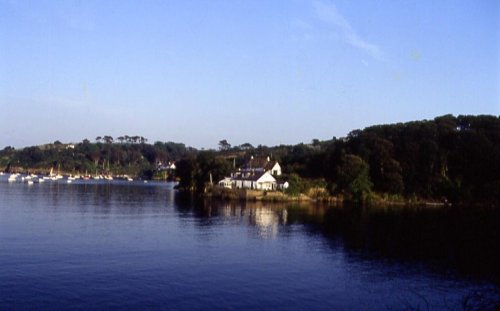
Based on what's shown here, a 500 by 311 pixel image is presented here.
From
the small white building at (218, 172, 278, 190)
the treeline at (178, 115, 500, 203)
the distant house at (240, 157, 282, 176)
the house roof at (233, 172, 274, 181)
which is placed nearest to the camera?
the treeline at (178, 115, 500, 203)

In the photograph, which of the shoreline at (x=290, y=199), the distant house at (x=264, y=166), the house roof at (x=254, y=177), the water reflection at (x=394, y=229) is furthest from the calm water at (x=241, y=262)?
the distant house at (x=264, y=166)

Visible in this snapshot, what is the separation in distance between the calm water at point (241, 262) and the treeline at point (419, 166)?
33.8 meters

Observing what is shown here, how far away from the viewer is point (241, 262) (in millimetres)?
39250

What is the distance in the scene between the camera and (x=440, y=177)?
341ft

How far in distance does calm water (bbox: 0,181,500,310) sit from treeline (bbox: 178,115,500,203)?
3381 centimetres

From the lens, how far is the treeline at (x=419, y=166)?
102 metres

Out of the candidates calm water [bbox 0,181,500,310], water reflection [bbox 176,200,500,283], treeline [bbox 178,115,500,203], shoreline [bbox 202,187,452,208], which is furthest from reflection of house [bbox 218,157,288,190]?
calm water [bbox 0,181,500,310]

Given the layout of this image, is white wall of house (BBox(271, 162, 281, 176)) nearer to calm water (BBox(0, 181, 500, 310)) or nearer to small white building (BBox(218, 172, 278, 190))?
small white building (BBox(218, 172, 278, 190))

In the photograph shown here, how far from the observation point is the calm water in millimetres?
28781

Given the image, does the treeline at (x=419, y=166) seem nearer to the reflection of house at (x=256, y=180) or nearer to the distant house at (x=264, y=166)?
the reflection of house at (x=256, y=180)

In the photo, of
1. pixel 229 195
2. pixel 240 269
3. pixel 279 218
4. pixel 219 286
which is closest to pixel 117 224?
pixel 279 218

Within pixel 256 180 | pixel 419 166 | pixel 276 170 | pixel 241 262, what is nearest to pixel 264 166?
pixel 276 170

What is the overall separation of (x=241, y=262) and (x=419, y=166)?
256 ft

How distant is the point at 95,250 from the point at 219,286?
50.0 feet
